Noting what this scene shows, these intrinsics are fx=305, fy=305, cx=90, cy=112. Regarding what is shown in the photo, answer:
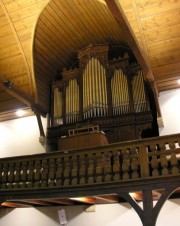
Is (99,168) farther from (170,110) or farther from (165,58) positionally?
(165,58)

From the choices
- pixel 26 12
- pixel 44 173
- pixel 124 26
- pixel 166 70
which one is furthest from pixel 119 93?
pixel 124 26

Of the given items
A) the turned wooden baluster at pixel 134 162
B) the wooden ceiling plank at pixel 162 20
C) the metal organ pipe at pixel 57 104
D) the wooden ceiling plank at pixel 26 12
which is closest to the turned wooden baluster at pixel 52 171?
the turned wooden baluster at pixel 134 162

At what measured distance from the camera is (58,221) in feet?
25.6

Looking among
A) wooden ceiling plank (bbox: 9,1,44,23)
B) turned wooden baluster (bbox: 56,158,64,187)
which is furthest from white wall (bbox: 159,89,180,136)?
wooden ceiling plank (bbox: 9,1,44,23)

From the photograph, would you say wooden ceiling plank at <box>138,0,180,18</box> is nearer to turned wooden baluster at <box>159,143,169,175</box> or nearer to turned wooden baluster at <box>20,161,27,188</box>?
turned wooden baluster at <box>159,143,169,175</box>

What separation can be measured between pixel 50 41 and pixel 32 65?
2.98 feet

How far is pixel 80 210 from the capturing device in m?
7.68

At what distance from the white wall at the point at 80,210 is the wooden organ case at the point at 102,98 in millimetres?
494

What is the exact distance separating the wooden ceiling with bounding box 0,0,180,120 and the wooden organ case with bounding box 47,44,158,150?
509mm

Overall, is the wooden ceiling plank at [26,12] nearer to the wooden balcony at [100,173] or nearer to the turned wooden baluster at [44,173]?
the wooden balcony at [100,173]

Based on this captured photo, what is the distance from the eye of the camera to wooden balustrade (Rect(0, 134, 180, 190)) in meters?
5.50

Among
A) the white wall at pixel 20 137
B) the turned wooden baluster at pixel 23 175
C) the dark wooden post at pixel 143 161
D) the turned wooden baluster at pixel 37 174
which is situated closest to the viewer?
the dark wooden post at pixel 143 161

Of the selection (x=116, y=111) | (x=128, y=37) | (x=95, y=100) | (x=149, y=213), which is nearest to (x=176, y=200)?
(x=149, y=213)

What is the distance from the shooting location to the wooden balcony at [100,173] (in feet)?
17.7
